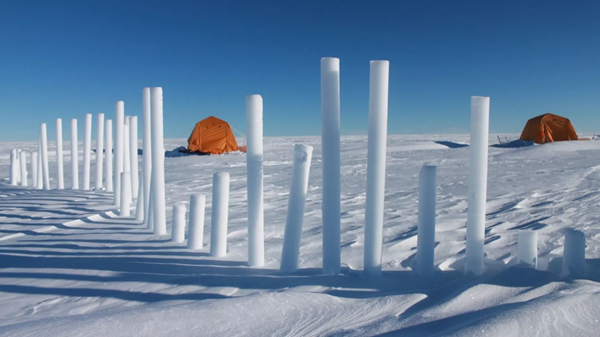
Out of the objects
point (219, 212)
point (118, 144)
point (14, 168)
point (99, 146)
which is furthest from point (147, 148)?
point (14, 168)

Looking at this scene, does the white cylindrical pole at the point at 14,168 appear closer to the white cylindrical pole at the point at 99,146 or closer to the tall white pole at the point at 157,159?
the white cylindrical pole at the point at 99,146

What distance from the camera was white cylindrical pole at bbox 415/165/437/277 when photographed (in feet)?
8.11

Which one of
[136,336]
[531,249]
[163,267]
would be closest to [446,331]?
[531,249]

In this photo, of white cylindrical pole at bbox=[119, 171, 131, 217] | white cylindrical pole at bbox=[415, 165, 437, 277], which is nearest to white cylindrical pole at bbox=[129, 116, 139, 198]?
white cylindrical pole at bbox=[119, 171, 131, 217]

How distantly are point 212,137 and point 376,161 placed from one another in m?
14.5

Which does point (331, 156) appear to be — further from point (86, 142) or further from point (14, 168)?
point (14, 168)

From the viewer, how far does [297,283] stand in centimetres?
247

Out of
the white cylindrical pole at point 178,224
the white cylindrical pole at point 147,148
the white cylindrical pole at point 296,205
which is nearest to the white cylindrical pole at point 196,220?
the white cylindrical pole at point 178,224

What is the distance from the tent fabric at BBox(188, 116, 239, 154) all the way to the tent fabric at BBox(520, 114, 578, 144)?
11713mm

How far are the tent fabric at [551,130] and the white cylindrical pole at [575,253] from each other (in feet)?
52.7

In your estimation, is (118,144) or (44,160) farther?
(44,160)

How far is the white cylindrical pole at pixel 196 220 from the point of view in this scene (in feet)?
10.9

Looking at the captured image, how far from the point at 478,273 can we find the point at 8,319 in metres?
2.50

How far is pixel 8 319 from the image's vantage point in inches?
83.4
